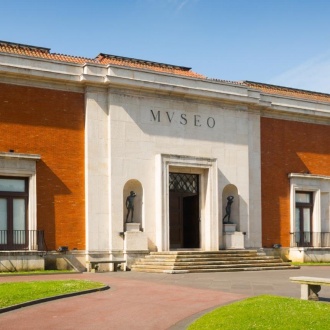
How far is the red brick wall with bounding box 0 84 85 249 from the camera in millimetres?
25516

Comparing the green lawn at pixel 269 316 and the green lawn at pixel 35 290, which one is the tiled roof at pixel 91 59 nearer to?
the green lawn at pixel 35 290

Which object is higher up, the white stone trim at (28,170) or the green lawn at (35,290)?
the white stone trim at (28,170)

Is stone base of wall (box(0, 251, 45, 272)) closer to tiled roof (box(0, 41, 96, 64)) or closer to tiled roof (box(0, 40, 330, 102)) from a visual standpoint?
tiled roof (box(0, 40, 330, 102))

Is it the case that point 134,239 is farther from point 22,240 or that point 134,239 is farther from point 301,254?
point 301,254

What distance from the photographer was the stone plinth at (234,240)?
29.4 m

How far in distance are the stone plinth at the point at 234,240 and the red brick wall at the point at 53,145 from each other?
684cm

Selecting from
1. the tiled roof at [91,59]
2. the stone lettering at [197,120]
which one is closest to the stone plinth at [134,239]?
the stone lettering at [197,120]

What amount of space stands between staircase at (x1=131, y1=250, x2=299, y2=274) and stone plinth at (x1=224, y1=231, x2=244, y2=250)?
1195mm

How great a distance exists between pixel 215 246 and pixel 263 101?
7547mm

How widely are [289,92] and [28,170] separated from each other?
1663cm

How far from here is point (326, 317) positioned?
37.3 feet

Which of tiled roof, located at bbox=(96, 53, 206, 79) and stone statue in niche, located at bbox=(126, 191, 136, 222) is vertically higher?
tiled roof, located at bbox=(96, 53, 206, 79)

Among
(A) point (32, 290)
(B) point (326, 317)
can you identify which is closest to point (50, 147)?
(A) point (32, 290)

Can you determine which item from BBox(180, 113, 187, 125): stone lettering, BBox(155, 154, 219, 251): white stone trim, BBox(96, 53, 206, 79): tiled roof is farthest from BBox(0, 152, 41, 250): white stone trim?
BBox(96, 53, 206, 79): tiled roof
